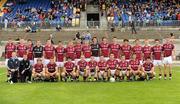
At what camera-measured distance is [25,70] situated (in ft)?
72.9

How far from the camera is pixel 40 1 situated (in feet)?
187

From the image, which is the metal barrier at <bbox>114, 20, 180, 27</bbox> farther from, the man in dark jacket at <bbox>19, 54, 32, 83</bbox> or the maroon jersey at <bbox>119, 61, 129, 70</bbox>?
the man in dark jacket at <bbox>19, 54, 32, 83</bbox>

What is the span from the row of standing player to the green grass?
1.54m

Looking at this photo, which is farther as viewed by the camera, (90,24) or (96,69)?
(90,24)

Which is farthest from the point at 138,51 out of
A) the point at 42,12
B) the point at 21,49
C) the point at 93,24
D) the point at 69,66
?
the point at 42,12

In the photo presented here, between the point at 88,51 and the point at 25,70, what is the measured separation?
3086 mm

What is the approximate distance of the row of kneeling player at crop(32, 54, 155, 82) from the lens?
2233cm

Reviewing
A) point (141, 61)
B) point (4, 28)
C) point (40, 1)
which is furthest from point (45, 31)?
point (141, 61)

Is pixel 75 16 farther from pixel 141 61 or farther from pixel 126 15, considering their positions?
pixel 141 61

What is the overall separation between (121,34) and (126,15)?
6187 mm

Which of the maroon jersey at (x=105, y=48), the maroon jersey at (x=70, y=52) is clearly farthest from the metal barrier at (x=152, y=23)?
the maroon jersey at (x=70, y=52)

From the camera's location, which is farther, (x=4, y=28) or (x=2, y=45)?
(x=4, y=28)

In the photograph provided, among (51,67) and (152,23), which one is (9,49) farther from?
(152,23)

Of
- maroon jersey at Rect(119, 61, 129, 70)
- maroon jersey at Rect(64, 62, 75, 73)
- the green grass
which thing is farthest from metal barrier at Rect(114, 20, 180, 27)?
maroon jersey at Rect(64, 62, 75, 73)
